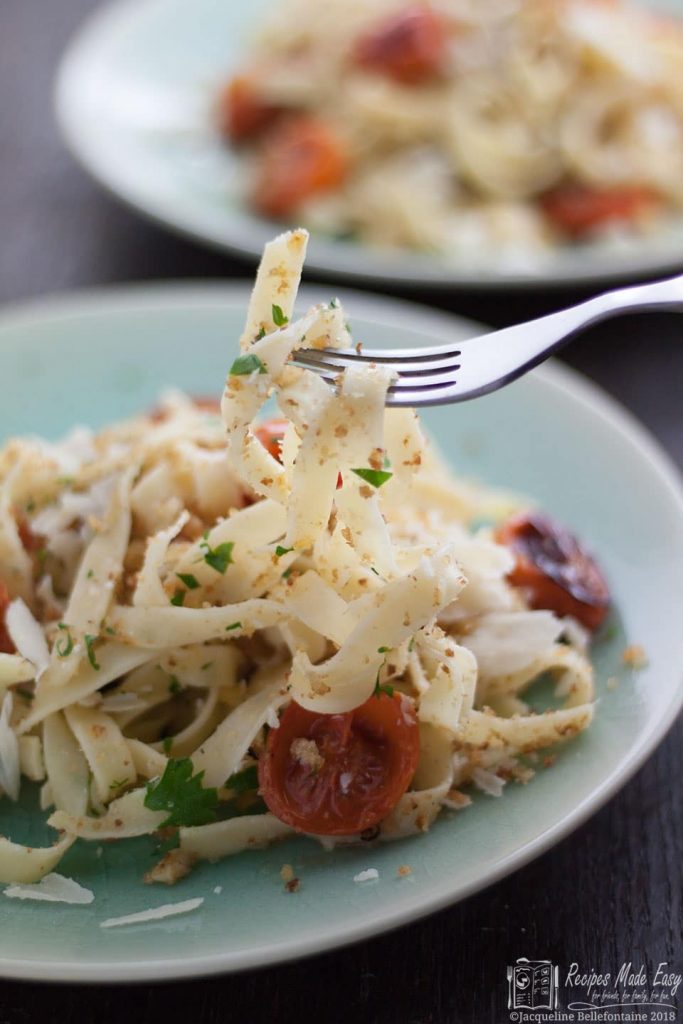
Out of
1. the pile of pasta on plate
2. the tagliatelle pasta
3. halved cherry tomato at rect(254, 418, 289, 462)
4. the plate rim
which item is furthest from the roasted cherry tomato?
the tagliatelle pasta

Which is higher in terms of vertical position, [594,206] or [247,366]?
→ [594,206]

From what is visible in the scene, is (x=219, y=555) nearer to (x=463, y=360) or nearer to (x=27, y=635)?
(x=27, y=635)

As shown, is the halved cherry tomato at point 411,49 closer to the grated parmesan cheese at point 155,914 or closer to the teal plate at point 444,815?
the teal plate at point 444,815

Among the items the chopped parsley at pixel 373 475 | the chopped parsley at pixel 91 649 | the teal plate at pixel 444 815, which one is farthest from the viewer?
the chopped parsley at pixel 91 649

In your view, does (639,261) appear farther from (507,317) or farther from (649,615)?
(649,615)

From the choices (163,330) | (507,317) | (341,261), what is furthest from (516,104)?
(163,330)

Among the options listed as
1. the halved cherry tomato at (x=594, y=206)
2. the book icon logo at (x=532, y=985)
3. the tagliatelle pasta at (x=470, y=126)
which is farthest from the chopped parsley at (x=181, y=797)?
the halved cherry tomato at (x=594, y=206)

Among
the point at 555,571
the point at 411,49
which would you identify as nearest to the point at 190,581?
the point at 555,571

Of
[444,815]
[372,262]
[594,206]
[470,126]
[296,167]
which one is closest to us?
[444,815]
